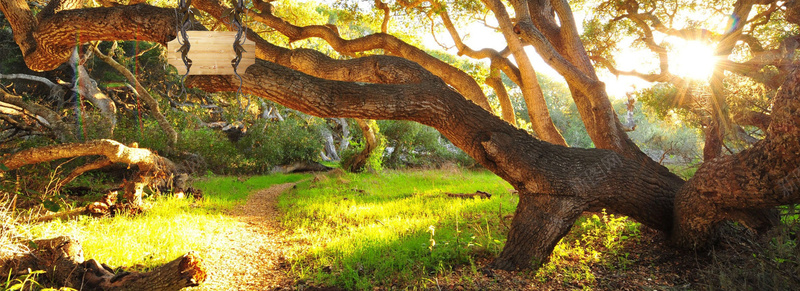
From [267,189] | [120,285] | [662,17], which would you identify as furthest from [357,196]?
[662,17]

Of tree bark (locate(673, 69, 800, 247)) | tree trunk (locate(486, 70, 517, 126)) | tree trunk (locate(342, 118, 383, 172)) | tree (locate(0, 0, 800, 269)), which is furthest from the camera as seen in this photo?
tree trunk (locate(342, 118, 383, 172))

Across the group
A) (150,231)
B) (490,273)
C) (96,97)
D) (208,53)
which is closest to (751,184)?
(490,273)

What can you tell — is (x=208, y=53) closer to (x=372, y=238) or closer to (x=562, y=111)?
(x=372, y=238)

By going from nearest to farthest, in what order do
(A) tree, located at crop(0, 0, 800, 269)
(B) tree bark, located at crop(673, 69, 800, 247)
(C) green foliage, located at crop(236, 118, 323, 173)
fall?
1. (B) tree bark, located at crop(673, 69, 800, 247)
2. (A) tree, located at crop(0, 0, 800, 269)
3. (C) green foliage, located at crop(236, 118, 323, 173)

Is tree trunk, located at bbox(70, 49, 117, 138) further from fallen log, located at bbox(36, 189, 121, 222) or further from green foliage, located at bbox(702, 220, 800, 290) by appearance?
green foliage, located at bbox(702, 220, 800, 290)

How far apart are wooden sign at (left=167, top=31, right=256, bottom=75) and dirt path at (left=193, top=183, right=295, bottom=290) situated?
2126 millimetres

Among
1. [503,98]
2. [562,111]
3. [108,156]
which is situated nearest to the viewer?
[108,156]

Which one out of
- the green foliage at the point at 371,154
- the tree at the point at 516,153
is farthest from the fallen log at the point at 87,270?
the green foliage at the point at 371,154

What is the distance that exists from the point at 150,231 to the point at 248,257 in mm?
1573

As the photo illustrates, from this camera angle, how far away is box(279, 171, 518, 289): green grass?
4.13m

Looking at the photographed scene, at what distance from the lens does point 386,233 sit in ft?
17.6

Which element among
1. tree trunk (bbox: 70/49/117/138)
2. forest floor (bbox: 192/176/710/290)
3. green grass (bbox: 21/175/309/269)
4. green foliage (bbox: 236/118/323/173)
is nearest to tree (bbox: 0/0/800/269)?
forest floor (bbox: 192/176/710/290)

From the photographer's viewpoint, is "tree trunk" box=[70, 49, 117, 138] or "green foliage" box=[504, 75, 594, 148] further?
"green foliage" box=[504, 75, 594, 148]

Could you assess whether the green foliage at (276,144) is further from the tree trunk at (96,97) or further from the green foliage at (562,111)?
the green foliage at (562,111)
